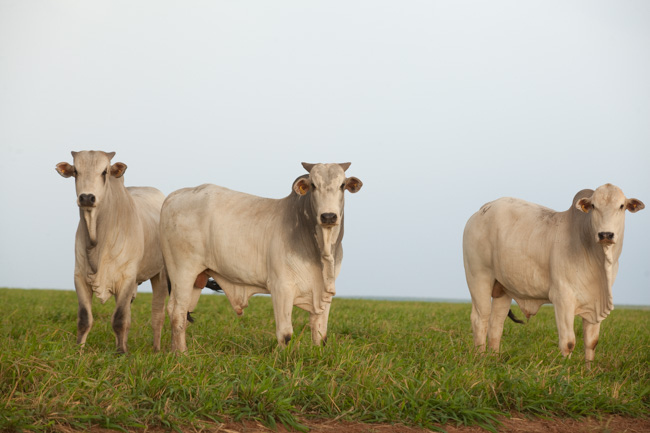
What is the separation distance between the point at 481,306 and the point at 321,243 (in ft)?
9.26

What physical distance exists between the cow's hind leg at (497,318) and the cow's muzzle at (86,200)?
5.23 metres

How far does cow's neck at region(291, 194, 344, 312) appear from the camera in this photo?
7223mm

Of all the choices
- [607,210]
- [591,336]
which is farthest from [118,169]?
[591,336]

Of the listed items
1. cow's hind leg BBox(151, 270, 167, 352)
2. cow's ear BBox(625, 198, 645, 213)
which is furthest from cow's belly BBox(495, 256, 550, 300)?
cow's hind leg BBox(151, 270, 167, 352)

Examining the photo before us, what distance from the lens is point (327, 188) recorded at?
23.0ft

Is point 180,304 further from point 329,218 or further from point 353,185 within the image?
point 353,185

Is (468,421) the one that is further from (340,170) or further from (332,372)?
(340,170)

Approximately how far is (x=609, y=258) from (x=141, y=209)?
603 centimetres

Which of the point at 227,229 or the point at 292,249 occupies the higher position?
the point at 227,229

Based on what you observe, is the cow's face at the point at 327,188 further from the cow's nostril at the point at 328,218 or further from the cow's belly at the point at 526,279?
the cow's belly at the point at 526,279

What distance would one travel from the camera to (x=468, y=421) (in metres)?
5.51

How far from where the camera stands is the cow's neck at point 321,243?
7.22 m

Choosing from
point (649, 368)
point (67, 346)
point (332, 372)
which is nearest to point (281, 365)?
point (332, 372)

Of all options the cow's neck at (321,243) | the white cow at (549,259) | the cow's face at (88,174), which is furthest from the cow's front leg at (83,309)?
the white cow at (549,259)
